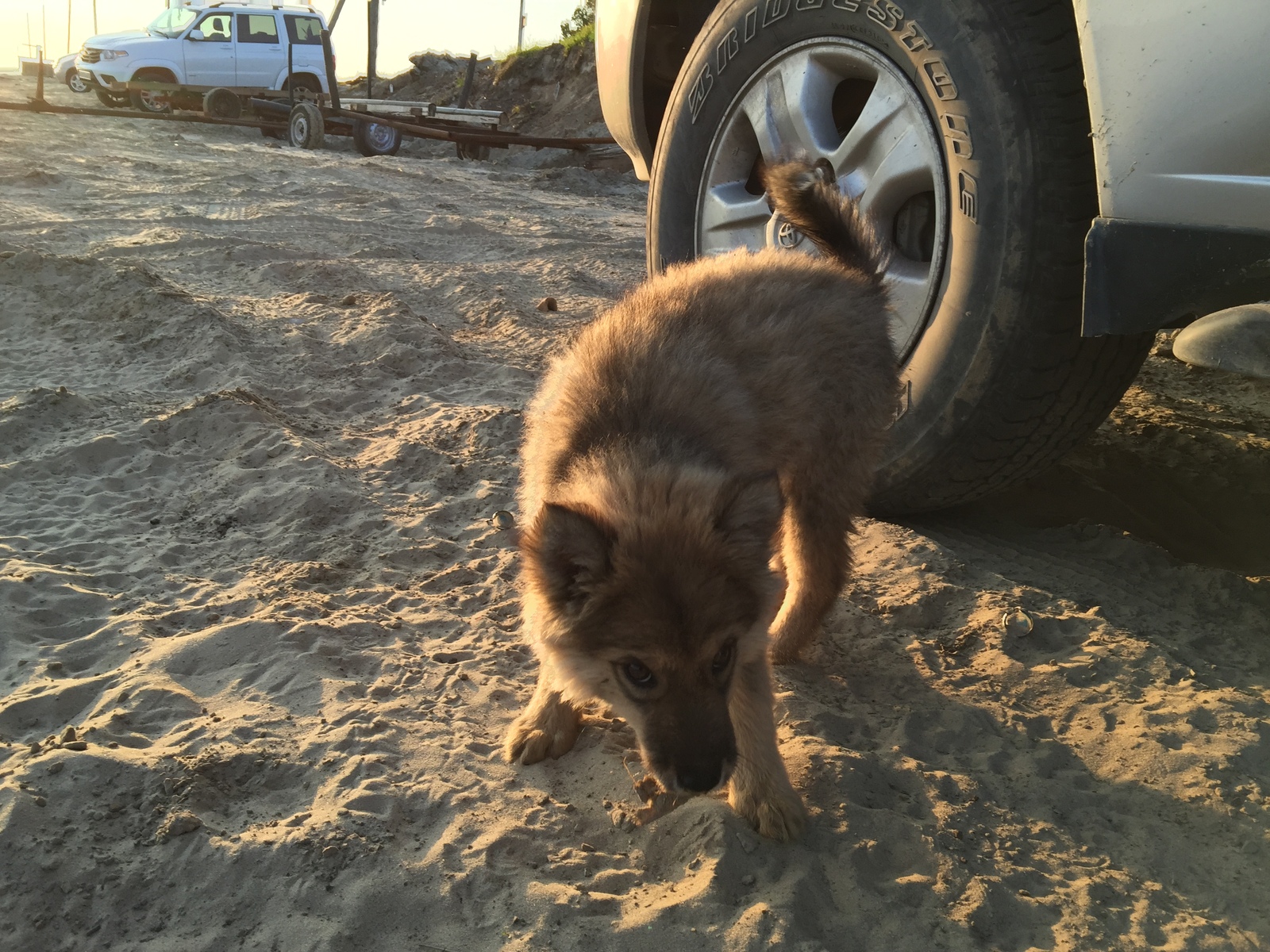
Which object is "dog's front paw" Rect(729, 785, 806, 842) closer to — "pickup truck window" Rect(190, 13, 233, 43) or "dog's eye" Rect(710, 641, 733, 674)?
"dog's eye" Rect(710, 641, 733, 674)

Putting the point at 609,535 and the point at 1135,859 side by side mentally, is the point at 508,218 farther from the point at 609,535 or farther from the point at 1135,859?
the point at 1135,859

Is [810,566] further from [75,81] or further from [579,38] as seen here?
[75,81]

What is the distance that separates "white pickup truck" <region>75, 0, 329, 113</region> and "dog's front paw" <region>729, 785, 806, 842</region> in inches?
854

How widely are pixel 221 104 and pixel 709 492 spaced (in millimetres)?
21256

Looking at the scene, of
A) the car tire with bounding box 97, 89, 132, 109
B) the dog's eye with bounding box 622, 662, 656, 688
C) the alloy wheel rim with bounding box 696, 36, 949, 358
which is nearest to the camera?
the dog's eye with bounding box 622, 662, 656, 688

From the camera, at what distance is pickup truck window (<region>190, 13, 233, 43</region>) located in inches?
827

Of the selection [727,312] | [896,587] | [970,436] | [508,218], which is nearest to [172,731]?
[727,312]

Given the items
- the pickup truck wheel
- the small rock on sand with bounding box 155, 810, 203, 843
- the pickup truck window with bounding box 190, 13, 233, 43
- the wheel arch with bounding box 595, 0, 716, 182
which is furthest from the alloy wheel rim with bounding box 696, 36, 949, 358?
the pickup truck window with bounding box 190, 13, 233, 43

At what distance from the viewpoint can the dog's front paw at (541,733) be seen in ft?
9.05

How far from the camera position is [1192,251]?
8.00 ft

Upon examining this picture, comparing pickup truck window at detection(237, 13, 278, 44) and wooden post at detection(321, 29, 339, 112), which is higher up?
pickup truck window at detection(237, 13, 278, 44)

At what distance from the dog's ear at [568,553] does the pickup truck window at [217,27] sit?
2296 cm

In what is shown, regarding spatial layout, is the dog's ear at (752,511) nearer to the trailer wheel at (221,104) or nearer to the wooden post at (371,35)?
the trailer wheel at (221,104)

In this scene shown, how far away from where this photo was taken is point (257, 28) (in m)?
21.5
